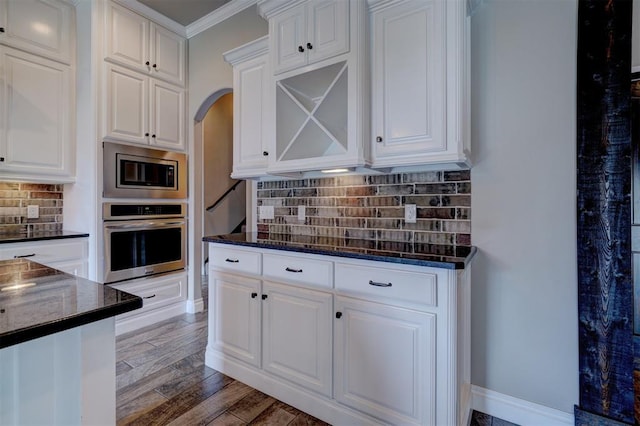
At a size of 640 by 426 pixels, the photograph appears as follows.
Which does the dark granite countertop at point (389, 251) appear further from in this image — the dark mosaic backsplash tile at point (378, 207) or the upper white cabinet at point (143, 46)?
the upper white cabinet at point (143, 46)

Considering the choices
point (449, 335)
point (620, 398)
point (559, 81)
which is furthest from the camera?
point (559, 81)

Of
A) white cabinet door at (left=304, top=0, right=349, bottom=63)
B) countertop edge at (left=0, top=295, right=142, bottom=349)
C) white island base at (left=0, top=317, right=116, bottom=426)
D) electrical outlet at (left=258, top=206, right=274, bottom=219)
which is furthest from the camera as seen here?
electrical outlet at (left=258, top=206, right=274, bottom=219)

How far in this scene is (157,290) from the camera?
3234 millimetres

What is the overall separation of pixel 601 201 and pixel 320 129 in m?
1.52

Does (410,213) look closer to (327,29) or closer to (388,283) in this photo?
(388,283)

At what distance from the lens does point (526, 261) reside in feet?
5.79

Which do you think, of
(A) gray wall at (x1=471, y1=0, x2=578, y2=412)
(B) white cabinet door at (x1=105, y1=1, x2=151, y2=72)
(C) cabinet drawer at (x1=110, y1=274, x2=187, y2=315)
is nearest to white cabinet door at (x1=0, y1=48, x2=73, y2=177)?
(B) white cabinet door at (x1=105, y1=1, x2=151, y2=72)

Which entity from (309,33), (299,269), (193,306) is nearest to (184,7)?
(309,33)

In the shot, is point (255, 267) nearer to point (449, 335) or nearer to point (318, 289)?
point (318, 289)

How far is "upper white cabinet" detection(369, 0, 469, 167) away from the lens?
5.34 feet

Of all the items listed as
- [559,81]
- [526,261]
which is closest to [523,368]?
[526,261]

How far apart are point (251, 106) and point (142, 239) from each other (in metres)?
1.74

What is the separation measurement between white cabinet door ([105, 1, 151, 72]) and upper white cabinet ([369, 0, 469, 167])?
2315 mm

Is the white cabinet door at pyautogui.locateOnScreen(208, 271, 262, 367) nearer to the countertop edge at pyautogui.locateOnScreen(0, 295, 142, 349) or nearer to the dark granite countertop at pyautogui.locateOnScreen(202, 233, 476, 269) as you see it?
the dark granite countertop at pyautogui.locateOnScreen(202, 233, 476, 269)
